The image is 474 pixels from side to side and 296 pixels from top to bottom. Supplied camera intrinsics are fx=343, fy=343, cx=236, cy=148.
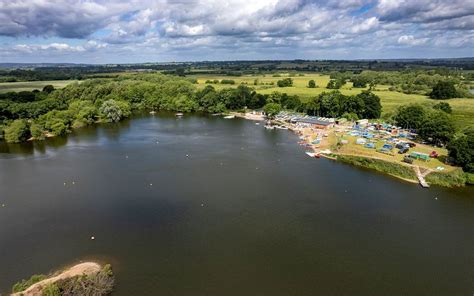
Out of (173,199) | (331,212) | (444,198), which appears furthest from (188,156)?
(444,198)

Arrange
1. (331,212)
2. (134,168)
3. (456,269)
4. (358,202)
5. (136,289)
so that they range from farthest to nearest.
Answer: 1. (134,168)
2. (358,202)
3. (331,212)
4. (456,269)
5. (136,289)

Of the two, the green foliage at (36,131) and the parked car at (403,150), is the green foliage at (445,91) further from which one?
the green foliage at (36,131)

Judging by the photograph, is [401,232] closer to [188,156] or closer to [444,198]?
A: [444,198]

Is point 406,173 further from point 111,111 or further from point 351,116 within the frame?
point 111,111

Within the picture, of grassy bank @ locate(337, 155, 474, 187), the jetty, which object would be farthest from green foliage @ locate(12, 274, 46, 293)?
grassy bank @ locate(337, 155, 474, 187)

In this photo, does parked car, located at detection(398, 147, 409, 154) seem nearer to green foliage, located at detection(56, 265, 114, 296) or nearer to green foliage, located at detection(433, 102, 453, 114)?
green foliage, located at detection(433, 102, 453, 114)

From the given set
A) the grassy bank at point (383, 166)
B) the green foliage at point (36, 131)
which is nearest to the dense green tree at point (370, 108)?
the grassy bank at point (383, 166)

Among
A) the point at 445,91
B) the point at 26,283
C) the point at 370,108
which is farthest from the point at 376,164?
the point at 445,91
